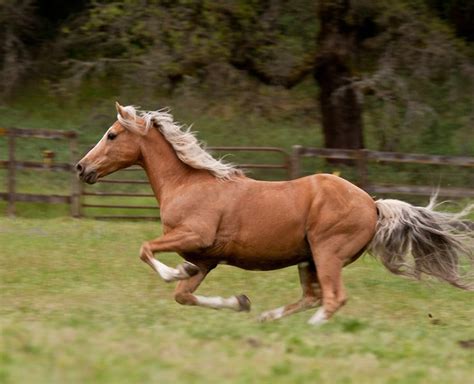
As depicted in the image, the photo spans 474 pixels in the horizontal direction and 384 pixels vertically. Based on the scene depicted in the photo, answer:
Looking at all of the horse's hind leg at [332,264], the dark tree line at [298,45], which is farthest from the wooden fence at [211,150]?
the horse's hind leg at [332,264]

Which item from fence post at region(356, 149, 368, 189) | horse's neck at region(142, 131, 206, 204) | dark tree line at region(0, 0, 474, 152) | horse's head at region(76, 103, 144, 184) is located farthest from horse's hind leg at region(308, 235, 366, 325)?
dark tree line at region(0, 0, 474, 152)

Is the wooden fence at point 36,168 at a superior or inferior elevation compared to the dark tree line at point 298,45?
inferior

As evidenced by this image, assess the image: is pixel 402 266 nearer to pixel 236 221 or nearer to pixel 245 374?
pixel 236 221

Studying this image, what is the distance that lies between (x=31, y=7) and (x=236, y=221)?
1957cm

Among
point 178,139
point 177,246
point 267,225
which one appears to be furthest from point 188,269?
point 178,139

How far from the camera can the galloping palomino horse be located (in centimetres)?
824

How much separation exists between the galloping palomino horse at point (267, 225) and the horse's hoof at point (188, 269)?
A: 0.01 m

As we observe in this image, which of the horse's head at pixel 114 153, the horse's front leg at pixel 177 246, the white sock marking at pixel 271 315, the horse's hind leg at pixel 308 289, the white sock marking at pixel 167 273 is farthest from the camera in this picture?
the horse's head at pixel 114 153

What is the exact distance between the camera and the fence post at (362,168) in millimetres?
16344

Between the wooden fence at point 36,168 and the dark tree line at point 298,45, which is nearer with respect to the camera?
the wooden fence at point 36,168

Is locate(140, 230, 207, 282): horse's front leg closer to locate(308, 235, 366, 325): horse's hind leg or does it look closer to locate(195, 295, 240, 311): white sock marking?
locate(195, 295, 240, 311): white sock marking

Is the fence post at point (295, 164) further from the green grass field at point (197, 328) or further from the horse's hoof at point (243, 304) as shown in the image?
the horse's hoof at point (243, 304)

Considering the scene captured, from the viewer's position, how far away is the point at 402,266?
340 inches

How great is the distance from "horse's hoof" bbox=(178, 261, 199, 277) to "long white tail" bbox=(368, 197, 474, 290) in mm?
1550
